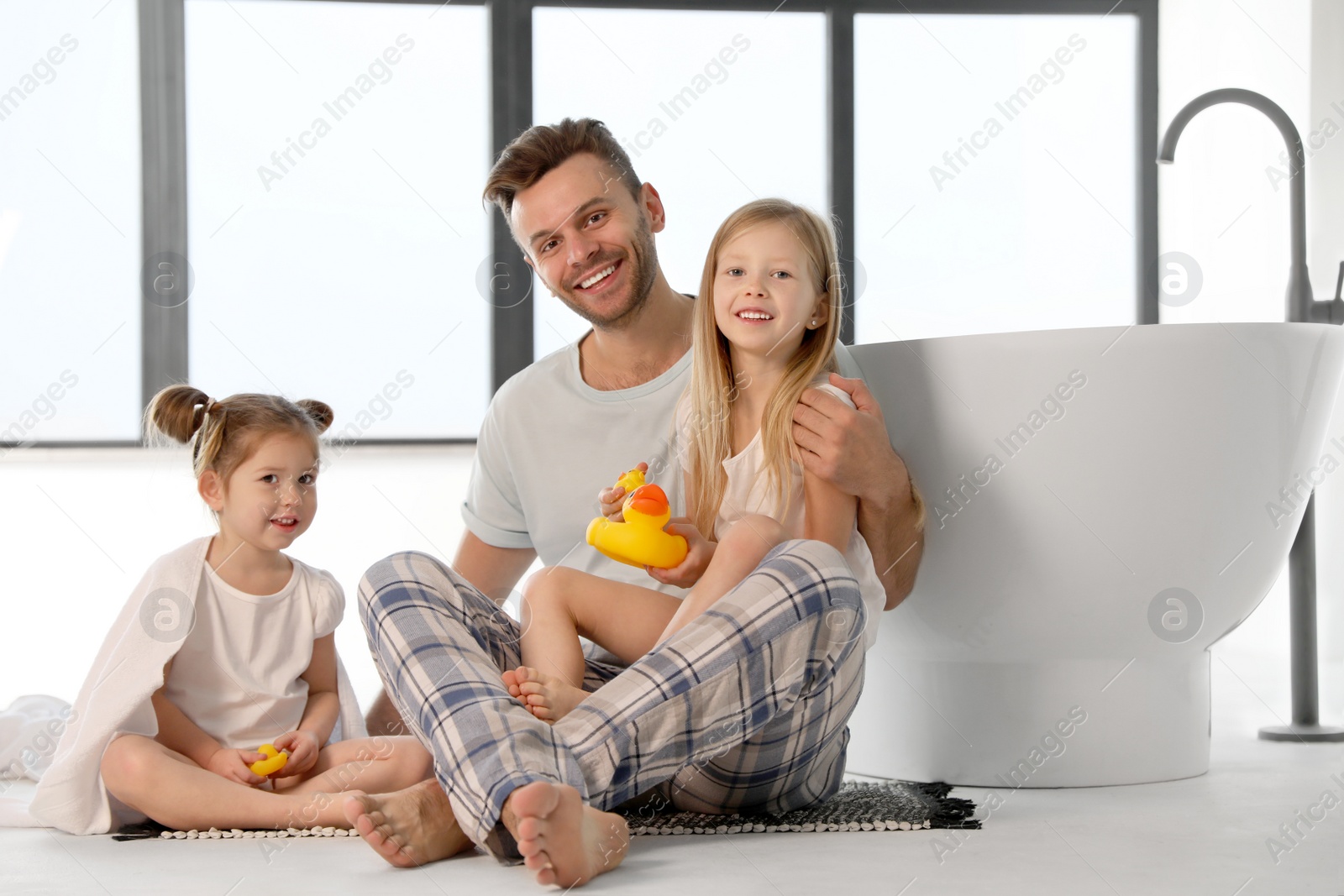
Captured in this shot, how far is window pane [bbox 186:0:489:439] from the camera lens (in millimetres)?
2705

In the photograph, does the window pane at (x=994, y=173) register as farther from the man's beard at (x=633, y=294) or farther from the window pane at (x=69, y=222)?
the window pane at (x=69, y=222)

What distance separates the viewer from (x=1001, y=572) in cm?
130

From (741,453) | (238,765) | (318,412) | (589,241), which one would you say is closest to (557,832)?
(238,765)

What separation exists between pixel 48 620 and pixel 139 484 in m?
0.35

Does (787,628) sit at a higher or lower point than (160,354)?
lower

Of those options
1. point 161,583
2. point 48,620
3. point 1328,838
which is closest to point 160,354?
point 48,620

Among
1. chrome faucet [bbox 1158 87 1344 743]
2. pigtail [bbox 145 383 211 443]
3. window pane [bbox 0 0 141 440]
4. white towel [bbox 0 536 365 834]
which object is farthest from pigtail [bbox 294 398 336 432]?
window pane [bbox 0 0 141 440]

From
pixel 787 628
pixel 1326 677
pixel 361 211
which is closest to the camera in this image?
pixel 787 628

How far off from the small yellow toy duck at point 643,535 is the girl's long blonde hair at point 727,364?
129mm

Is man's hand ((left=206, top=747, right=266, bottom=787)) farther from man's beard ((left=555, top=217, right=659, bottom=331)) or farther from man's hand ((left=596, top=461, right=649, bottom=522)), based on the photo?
man's beard ((left=555, top=217, right=659, bottom=331))

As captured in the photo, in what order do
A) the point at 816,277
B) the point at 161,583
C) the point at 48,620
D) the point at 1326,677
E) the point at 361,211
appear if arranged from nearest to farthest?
the point at 161,583 → the point at 816,277 → the point at 1326,677 → the point at 48,620 → the point at 361,211

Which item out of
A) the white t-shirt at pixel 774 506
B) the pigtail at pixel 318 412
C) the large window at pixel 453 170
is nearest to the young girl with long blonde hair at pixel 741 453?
the white t-shirt at pixel 774 506

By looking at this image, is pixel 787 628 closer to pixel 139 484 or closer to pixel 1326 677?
pixel 1326 677

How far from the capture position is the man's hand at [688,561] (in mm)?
1187
